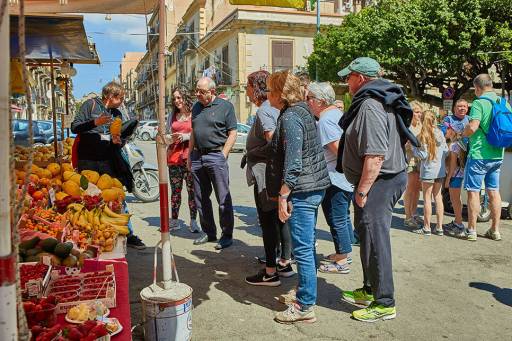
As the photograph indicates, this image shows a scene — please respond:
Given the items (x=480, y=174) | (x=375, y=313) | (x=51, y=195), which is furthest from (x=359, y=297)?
(x=480, y=174)

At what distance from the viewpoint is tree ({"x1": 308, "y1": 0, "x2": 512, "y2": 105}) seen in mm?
22078

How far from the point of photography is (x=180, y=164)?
21.1 ft

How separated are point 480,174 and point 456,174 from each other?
1.92 ft

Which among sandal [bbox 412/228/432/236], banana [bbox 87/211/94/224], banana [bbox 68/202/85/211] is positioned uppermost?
banana [bbox 68/202/85/211]

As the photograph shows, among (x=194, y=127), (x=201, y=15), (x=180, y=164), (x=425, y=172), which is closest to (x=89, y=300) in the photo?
(x=194, y=127)

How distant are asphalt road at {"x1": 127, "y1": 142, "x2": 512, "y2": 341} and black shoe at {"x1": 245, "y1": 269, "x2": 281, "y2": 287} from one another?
67 millimetres

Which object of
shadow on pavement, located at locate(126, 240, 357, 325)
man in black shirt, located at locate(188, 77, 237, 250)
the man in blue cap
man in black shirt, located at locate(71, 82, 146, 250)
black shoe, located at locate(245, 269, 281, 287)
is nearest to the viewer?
the man in blue cap

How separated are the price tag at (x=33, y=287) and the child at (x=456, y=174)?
5.34 metres

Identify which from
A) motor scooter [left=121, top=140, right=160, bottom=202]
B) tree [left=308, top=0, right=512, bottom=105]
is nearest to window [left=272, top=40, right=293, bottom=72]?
tree [left=308, top=0, right=512, bottom=105]

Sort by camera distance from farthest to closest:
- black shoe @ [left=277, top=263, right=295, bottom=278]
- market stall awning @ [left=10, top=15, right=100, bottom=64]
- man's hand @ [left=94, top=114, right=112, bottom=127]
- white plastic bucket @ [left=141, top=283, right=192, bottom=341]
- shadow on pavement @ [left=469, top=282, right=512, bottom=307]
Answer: man's hand @ [left=94, top=114, right=112, bottom=127], black shoe @ [left=277, top=263, right=295, bottom=278], market stall awning @ [left=10, top=15, right=100, bottom=64], shadow on pavement @ [left=469, top=282, right=512, bottom=307], white plastic bucket @ [left=141, top=283, right=192, bottom=341]

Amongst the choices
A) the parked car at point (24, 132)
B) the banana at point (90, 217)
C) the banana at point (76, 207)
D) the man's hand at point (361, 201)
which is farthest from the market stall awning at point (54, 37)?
the parked car at point (24, 132)

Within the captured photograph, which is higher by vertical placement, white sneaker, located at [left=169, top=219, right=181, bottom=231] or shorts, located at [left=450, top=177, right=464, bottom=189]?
shorts, located at [left=450, top=177, right=464, bottom=189]

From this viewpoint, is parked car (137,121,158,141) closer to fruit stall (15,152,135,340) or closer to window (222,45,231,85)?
window (222,45,231,85)

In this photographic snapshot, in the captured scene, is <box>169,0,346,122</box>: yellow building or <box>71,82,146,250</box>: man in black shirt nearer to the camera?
<box>71,82,146,250</box>: man in black shirt
